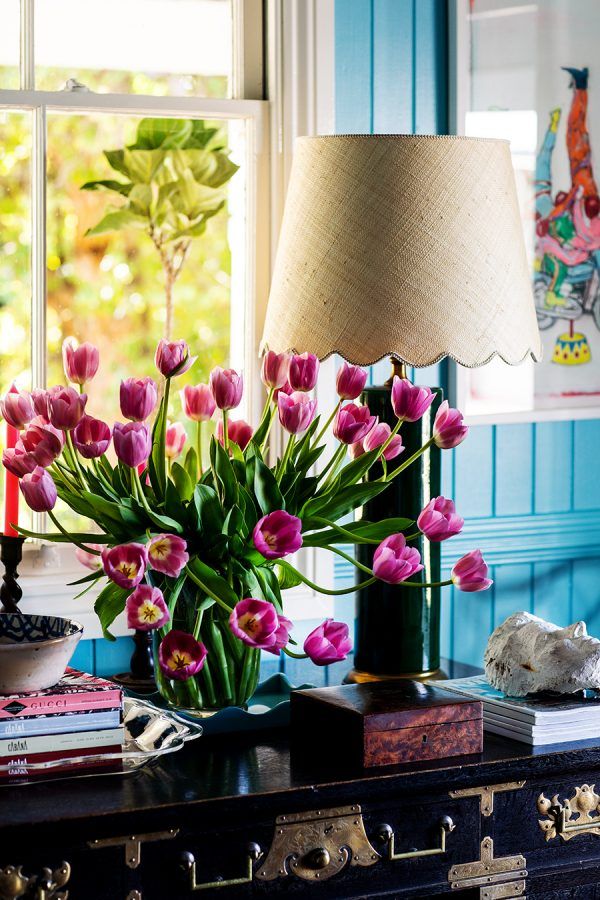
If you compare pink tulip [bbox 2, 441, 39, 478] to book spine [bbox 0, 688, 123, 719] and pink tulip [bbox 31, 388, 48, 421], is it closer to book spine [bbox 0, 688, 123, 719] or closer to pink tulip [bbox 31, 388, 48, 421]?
pink tulip [bbox 31, 388, 48, 421]

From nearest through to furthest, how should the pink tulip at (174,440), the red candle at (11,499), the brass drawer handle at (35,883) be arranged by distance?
the brass drawer handle at (35,883), the pink tulip at (174,440), the red candle at (11,499)

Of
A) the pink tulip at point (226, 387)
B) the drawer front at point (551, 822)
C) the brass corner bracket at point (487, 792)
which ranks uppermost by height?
the pink tulip at point (226, 387)

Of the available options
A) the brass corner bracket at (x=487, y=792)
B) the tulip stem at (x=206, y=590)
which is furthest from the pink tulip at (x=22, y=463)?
the brass corner bracket at (x=487, y=792)

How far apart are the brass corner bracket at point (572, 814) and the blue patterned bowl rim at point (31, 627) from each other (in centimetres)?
70

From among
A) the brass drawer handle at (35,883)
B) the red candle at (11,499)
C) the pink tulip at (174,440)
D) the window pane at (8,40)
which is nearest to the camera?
the brass drawer handle at (35,883)

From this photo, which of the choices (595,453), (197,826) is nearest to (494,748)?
(197,826)

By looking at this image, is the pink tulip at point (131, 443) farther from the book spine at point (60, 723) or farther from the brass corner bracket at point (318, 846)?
the brass corner bracket at point (318, 846)

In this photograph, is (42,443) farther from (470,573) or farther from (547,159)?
(547,159)

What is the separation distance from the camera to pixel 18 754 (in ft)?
5.18

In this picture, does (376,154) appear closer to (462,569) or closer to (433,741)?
(462,569)

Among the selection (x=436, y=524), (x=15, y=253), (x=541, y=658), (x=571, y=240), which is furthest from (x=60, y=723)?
(x=571, y=240)

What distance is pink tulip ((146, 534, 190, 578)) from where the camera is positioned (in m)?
1.60

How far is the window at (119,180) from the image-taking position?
225 centimetres

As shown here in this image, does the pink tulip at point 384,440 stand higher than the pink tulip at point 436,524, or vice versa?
the pink tulip at point 384,440
